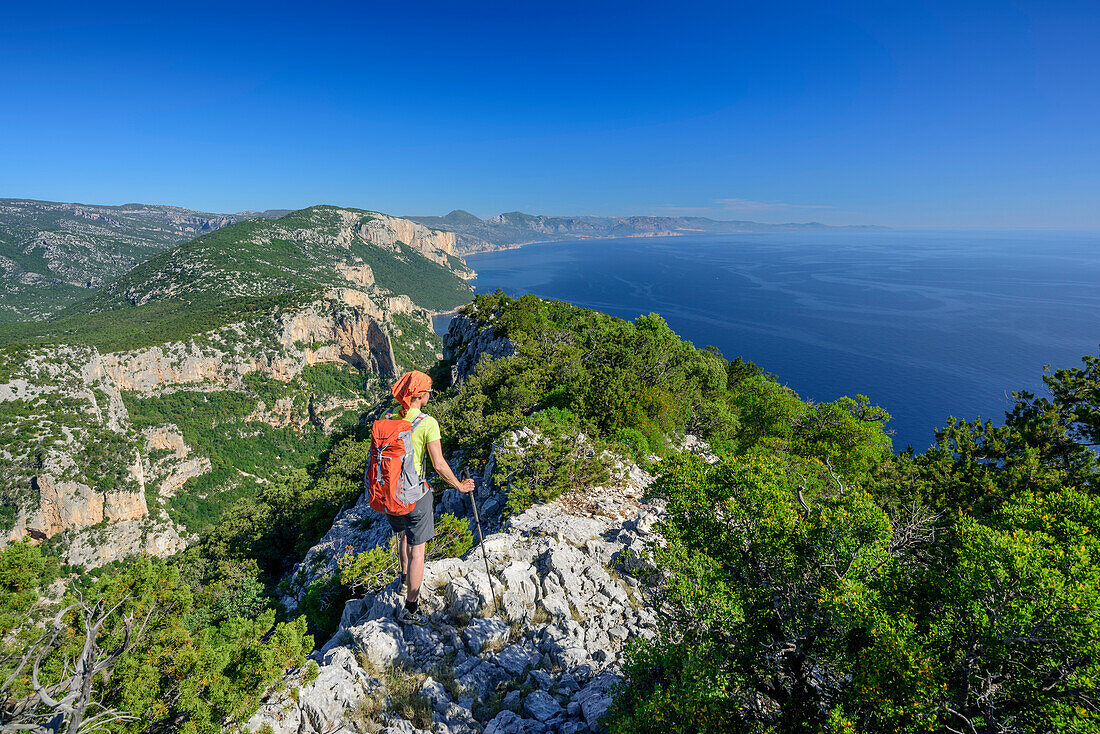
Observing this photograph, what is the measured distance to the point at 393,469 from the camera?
22.3ft

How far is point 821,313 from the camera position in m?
148

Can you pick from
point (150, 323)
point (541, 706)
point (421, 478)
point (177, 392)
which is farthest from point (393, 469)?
point (150, 323)

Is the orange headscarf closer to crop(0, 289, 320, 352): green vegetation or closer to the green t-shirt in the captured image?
the green t-shirt

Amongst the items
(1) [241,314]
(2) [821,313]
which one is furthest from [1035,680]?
(2) [821,313]

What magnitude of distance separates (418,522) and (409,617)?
11.4ft

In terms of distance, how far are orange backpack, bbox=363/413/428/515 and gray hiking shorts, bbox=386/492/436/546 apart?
363mm

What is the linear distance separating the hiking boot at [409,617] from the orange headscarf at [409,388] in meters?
5.66

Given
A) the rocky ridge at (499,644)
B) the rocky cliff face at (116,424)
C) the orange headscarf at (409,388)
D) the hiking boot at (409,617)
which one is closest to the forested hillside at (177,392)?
the rocky cliff face at (116,424)

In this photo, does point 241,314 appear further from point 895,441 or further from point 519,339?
point 895,441

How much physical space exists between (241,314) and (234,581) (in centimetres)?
9654

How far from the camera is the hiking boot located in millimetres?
9438

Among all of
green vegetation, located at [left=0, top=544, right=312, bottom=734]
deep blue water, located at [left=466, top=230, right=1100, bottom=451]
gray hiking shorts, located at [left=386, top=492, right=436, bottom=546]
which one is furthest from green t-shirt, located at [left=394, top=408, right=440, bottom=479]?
deep blue water, located at [left=466, top=230, right=1100, bottom=451]

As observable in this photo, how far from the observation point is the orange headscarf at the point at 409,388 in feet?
22.0

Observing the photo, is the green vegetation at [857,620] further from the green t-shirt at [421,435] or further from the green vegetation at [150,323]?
the green vegetation at [150,323]
